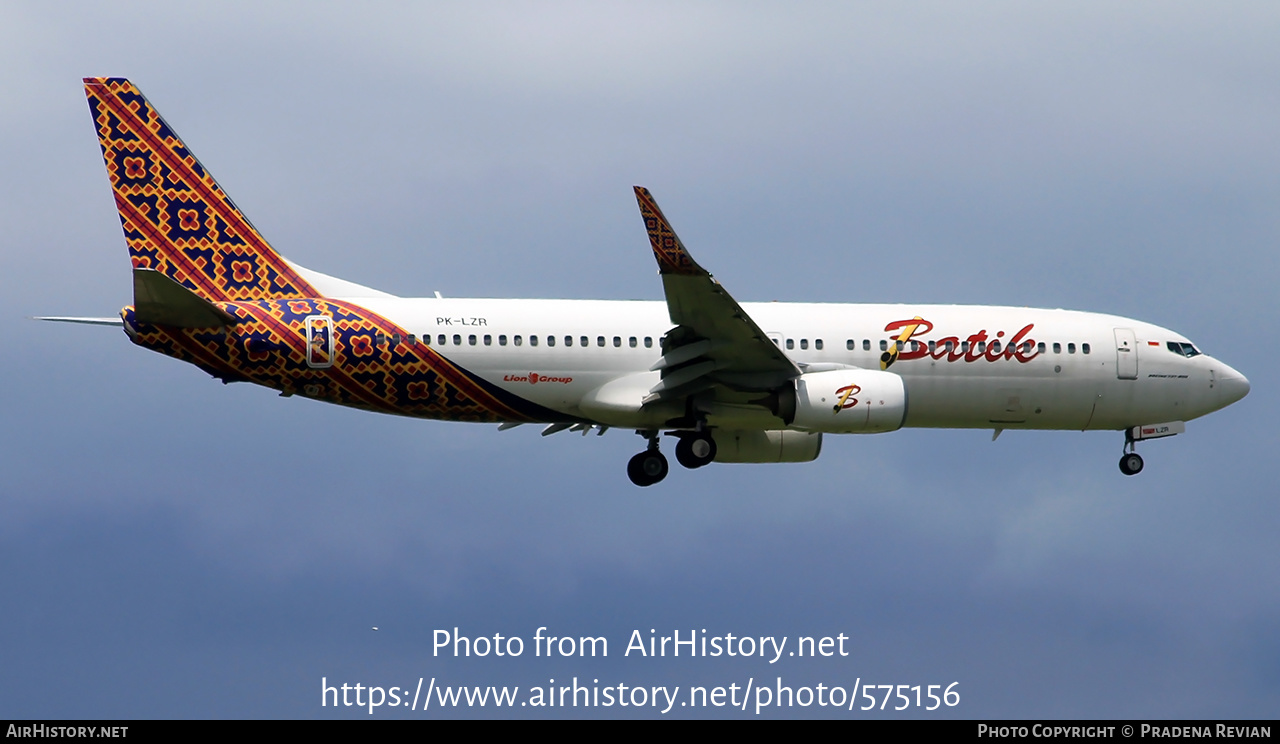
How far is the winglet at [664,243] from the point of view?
29375 mm

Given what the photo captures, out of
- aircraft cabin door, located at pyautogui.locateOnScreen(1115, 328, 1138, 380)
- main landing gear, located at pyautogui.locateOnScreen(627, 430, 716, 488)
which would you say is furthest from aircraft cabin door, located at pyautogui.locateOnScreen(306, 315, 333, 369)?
aircraft cabin door, located at pyautogui.locateOnScreen(1115, 328, 1138, 380)

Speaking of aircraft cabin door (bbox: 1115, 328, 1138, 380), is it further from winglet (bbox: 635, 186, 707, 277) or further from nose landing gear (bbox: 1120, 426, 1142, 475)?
winglet (bbox: 635, 186, 707, 277)

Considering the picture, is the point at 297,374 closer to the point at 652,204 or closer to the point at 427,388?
the point at 427,388

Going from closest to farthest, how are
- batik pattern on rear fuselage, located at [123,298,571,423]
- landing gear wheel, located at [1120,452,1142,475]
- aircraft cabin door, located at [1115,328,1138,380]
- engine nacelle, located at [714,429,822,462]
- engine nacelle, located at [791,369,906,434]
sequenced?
batik pattern on rear fuselage, located at [123,298,571,423] → engine nacelle, located at [791,369,906,434] → aircraft cabin door, located at [1115,328,1138,380] → engine nacelle, located at [714,429,822,462] → landing gear wheel, located at [1120,452,1142,475]

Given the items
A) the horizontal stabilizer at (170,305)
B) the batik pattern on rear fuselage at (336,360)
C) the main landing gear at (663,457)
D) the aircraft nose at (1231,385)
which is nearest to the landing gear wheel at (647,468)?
the main landing gear at (663,457)

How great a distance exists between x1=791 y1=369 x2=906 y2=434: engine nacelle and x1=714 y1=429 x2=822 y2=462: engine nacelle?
3800mm

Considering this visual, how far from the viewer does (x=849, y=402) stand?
3222 cm

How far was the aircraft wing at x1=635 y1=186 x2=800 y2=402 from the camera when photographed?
3012 centimetres

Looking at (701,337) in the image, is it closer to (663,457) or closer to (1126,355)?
(663,457)

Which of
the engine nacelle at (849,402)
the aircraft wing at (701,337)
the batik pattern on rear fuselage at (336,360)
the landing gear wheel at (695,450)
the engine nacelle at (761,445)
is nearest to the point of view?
the aircraft wing at (701,337)

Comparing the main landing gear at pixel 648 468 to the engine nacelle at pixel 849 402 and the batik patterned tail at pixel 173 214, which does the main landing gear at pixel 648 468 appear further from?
the batik patterned tail at pixel 173 214

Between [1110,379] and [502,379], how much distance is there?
558 inches

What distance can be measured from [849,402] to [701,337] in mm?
3354

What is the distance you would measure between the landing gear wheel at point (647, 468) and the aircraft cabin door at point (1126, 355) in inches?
426
